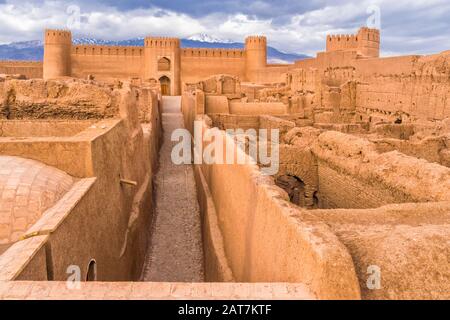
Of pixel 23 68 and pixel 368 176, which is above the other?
pixel 23 68

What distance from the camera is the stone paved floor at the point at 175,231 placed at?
27.0 ft

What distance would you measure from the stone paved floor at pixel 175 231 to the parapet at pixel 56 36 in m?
28.7

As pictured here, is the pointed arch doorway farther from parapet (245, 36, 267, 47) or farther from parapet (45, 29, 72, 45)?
parapet (245, 36, 267, 47)

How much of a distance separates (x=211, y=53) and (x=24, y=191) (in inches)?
1561

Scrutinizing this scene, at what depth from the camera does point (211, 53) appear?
43.1 meters

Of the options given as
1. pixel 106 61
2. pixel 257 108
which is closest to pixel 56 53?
pixel 106 61

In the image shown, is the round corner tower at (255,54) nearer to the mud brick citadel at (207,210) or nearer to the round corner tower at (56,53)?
the round corner tower at (56,53)

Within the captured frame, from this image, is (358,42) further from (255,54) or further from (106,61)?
(106,61)

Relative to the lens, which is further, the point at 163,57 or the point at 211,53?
the point at 211,53

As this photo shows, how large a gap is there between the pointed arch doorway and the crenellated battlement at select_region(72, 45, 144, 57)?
322 centimetres

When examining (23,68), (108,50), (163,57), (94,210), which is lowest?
(94,210)

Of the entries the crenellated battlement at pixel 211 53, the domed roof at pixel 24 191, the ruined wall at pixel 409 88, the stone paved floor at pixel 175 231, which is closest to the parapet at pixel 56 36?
the crenellated battlement at pixel 211 53

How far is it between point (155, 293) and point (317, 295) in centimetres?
110

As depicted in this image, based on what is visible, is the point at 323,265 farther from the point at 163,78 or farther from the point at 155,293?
the point at 163,78
